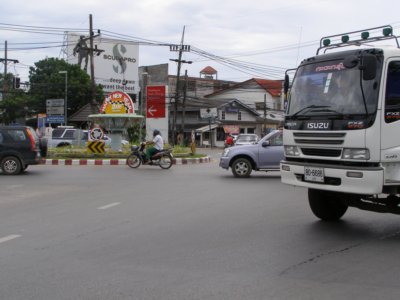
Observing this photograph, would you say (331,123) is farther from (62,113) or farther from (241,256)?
(62,113)

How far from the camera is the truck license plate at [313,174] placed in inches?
283

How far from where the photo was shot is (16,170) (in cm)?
1711

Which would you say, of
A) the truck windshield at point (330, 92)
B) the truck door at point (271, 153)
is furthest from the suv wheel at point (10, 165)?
the truck windshield at point (330, 92)

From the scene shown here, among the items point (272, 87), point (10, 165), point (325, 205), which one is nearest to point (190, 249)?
point (325, 205)

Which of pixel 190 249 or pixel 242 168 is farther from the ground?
pixel 242 168

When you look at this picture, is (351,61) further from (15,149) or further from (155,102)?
(155,102)

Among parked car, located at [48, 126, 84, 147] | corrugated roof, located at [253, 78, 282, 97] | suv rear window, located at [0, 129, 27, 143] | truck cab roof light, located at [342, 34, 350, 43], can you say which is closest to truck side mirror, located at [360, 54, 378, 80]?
truck cab roof light, located at [342, 34, 350, 43]

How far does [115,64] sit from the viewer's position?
68.3 metres

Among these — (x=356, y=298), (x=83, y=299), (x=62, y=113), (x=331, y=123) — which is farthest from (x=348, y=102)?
(x=62, y=113)

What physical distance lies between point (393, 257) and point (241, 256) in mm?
1880

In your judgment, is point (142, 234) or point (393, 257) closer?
point (393, 257)

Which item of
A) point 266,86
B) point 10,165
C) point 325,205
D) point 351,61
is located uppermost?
point 266,86

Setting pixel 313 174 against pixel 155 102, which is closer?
pixel 313 174

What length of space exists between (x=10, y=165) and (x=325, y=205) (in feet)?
40.6
